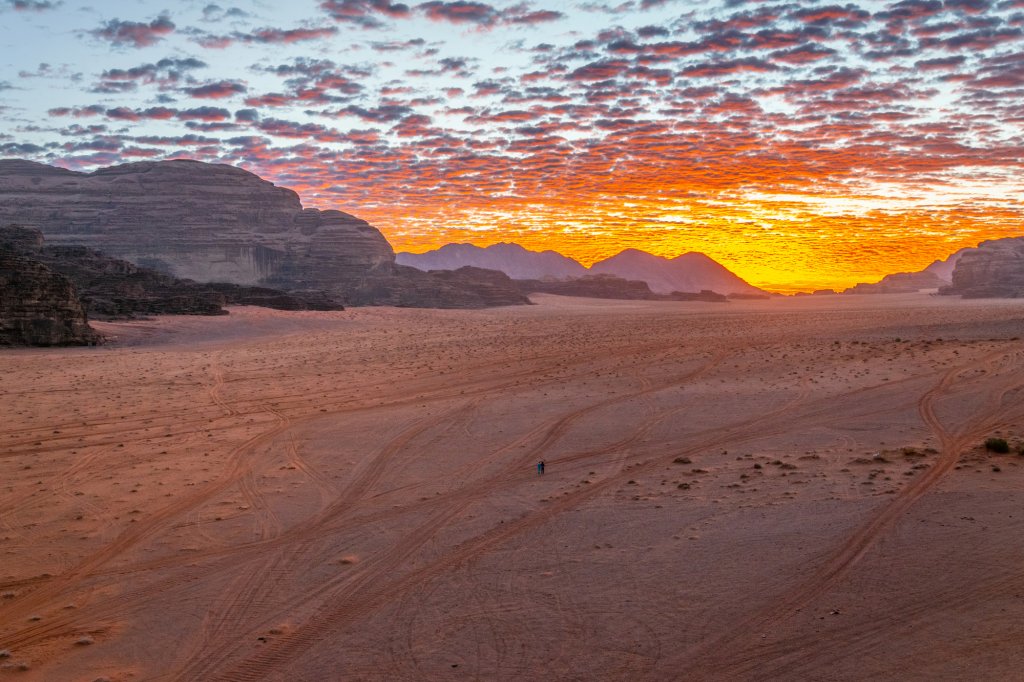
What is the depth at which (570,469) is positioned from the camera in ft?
39.8

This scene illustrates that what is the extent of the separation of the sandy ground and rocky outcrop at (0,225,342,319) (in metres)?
29.6

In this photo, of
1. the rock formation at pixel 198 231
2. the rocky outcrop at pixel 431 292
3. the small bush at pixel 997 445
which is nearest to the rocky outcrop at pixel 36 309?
the small bush at pixel 997 445

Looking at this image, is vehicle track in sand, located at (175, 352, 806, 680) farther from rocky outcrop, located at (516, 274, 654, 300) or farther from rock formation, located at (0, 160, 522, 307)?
rocky outcrop, located at (516, 274, 654, 300)

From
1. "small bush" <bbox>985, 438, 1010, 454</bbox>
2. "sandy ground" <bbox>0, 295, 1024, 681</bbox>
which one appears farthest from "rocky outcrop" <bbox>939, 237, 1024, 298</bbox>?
"small bush" <bbox>985, 438, 1010, 454</bbox>

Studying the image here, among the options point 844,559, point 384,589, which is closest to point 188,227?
point 384,589

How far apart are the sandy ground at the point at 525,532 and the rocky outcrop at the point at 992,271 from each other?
113 m

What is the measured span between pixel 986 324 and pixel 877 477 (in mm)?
27662

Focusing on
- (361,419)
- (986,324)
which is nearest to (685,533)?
(361,419)

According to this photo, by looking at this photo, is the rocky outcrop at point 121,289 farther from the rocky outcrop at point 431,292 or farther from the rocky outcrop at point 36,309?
the rocky outcrop at point 431,292

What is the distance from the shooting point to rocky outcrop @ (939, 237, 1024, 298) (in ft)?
373

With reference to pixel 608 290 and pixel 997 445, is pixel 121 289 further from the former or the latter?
pixel 608 290

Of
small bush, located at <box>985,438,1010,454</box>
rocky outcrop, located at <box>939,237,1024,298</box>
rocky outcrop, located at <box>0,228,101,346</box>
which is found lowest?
small bush, located at <box>985,438,1010,454</box>

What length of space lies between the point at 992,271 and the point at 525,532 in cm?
13866

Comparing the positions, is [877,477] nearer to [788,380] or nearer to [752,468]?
[752,468]
